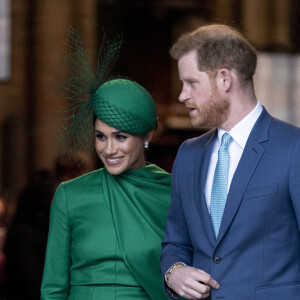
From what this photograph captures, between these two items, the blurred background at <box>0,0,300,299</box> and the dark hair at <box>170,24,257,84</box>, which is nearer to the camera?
the dark hair at <box>170,24,257,84</box>

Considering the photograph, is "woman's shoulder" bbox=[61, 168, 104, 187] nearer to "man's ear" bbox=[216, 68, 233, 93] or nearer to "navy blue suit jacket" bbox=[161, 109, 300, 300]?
"navy blue suit jacket" bbox=[161, 109, 300, 300]

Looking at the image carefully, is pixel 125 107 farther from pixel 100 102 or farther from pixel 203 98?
pixel 203 98

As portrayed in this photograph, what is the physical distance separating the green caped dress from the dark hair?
2.39ft

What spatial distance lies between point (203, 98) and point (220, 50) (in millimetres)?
182

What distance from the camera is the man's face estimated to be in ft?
9.55

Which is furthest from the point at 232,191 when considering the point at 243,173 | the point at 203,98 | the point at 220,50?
the point at 220,50

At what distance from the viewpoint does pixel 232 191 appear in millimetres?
2824

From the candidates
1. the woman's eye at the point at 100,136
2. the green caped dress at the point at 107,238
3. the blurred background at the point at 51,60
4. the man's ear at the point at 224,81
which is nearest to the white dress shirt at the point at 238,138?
the man's ear at the point at 224,81

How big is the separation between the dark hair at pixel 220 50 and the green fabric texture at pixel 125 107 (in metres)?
0.47

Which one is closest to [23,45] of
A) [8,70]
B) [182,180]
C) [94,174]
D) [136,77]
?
[8,70]

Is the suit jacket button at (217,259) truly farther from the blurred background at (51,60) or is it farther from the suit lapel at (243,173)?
the blurred background at (51,60)

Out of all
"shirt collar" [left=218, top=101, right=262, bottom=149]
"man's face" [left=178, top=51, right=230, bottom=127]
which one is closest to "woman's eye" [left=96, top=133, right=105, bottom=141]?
A: "man's face" [left=178, top=51, right=230, bottom=127]

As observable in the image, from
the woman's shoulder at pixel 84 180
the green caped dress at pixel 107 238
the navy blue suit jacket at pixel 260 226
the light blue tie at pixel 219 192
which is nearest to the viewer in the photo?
the navy blue suit jacket at pixel 260 226

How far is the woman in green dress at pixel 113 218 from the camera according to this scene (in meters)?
3.34
